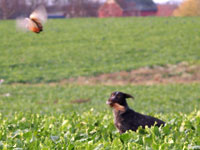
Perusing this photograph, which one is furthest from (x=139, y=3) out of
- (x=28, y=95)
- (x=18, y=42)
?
(x=28, y=95)

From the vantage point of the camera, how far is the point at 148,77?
23.3 m

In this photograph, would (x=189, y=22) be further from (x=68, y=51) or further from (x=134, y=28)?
(x=68, y=51)

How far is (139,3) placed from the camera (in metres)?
64.6

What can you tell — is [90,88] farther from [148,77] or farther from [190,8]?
[190,8]

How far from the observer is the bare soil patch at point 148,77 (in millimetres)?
22531

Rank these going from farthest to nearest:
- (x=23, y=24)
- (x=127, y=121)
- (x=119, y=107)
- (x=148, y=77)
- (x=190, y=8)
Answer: (x=190, y=8) → (x=148, y=77) → (x=127, y=121) → (x=119, y=107) → (x=23, y=24)

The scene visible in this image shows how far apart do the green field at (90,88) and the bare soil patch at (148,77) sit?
0.85 metres

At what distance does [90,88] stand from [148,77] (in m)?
4.95

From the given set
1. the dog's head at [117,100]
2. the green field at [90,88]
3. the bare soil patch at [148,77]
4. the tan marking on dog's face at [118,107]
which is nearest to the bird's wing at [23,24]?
the green field at [90,88]

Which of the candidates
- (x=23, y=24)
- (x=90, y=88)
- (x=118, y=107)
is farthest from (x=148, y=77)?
(x=23, y=24)

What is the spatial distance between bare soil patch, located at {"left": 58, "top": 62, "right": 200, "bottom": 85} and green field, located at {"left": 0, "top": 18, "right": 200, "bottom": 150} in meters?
0.85

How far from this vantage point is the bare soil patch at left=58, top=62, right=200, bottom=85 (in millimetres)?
22531

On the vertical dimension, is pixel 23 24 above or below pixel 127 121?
above

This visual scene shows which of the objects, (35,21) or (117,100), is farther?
(117,100)
